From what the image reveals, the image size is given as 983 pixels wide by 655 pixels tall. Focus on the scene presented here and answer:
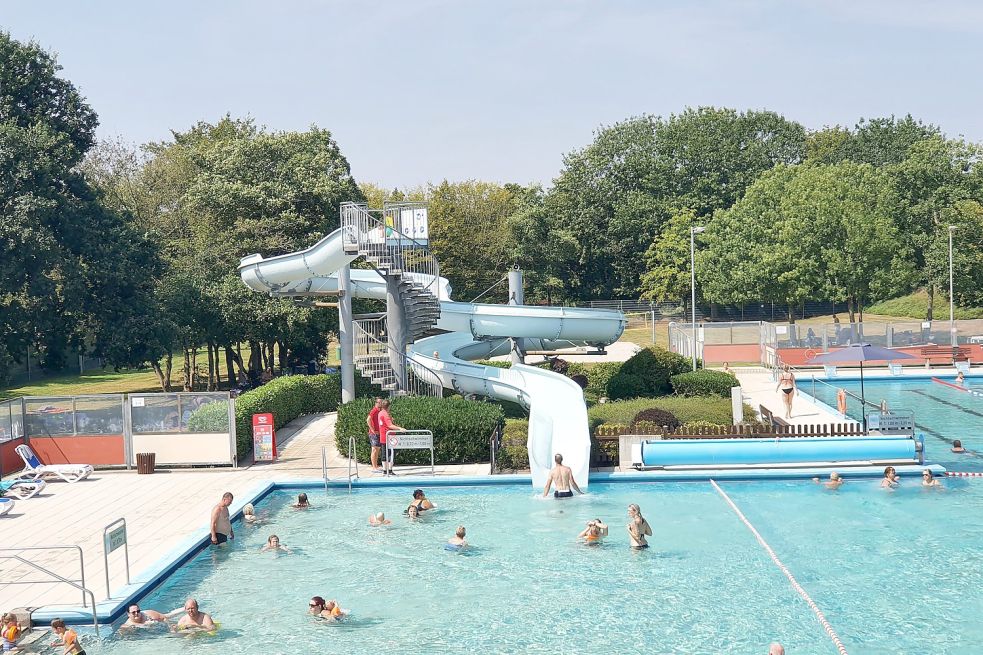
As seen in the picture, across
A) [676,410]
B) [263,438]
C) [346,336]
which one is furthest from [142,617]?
[676,410]

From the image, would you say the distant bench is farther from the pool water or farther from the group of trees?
the pool water

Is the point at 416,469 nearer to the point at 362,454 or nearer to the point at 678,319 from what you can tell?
the point at 362,454

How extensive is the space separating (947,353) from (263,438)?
31615mm

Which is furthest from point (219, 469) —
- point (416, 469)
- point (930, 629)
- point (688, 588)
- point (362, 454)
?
point (930, 629)

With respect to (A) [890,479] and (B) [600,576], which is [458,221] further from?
(B) [600,576]

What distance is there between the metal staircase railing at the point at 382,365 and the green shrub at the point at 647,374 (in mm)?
6102

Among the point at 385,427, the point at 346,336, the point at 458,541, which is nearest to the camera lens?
the point at 458,541

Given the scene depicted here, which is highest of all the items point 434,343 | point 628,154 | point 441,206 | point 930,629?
point 628,154

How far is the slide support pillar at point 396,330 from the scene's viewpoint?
89.6ft

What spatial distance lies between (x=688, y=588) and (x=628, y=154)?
6645 cm

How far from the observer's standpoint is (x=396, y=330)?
90.8ft

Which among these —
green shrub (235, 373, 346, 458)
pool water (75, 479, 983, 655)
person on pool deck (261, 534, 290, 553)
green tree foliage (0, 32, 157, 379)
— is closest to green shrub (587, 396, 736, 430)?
pool water (75, 479, 983, 655)

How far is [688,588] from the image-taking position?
15047 millimetres

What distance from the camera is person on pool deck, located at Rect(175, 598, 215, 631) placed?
13.5m
